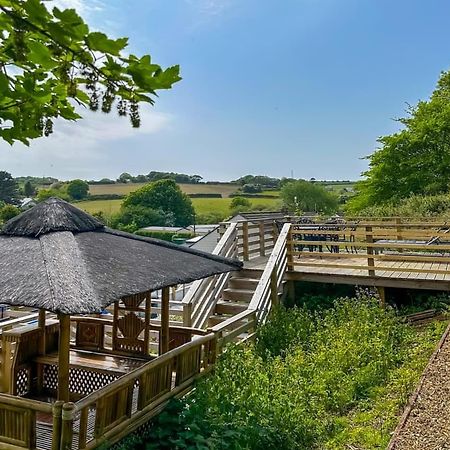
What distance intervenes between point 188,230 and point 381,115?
1573cm

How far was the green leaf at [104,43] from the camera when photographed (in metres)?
1.67

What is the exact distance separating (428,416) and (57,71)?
14.8 feet

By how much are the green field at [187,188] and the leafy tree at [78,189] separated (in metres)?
1.04

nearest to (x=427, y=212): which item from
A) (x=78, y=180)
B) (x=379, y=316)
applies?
(x=379, y=316)

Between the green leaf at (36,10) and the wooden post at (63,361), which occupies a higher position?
the green leaf at (36,10)

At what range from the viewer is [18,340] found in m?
5.63

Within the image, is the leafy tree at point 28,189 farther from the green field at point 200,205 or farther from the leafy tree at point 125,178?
the leafy tree at point 125,178

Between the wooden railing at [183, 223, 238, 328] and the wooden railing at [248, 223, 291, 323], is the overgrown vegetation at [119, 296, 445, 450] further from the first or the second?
the wooden railing at [183, 223, 238, 328]

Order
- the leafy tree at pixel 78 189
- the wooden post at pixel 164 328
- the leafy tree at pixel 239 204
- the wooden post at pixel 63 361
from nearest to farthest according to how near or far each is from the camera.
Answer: the wooden post at pixel 63 361 < the wooden post at pixel 164 328 < the leafy tree at pixel 239 204 < the leafy tree at pixel 78 189

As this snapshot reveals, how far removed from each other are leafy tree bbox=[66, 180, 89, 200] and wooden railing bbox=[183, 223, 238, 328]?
144 ft

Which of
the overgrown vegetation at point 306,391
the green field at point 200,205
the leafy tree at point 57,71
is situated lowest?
the overgrown vegetation at point 306,391

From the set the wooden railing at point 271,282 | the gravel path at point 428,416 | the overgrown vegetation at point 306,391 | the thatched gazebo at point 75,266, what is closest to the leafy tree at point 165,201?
the wooden railing at point 271,282

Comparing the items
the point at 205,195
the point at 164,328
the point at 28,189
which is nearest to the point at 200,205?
the point at 205,195

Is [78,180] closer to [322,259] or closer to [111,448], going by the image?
[322,259]
